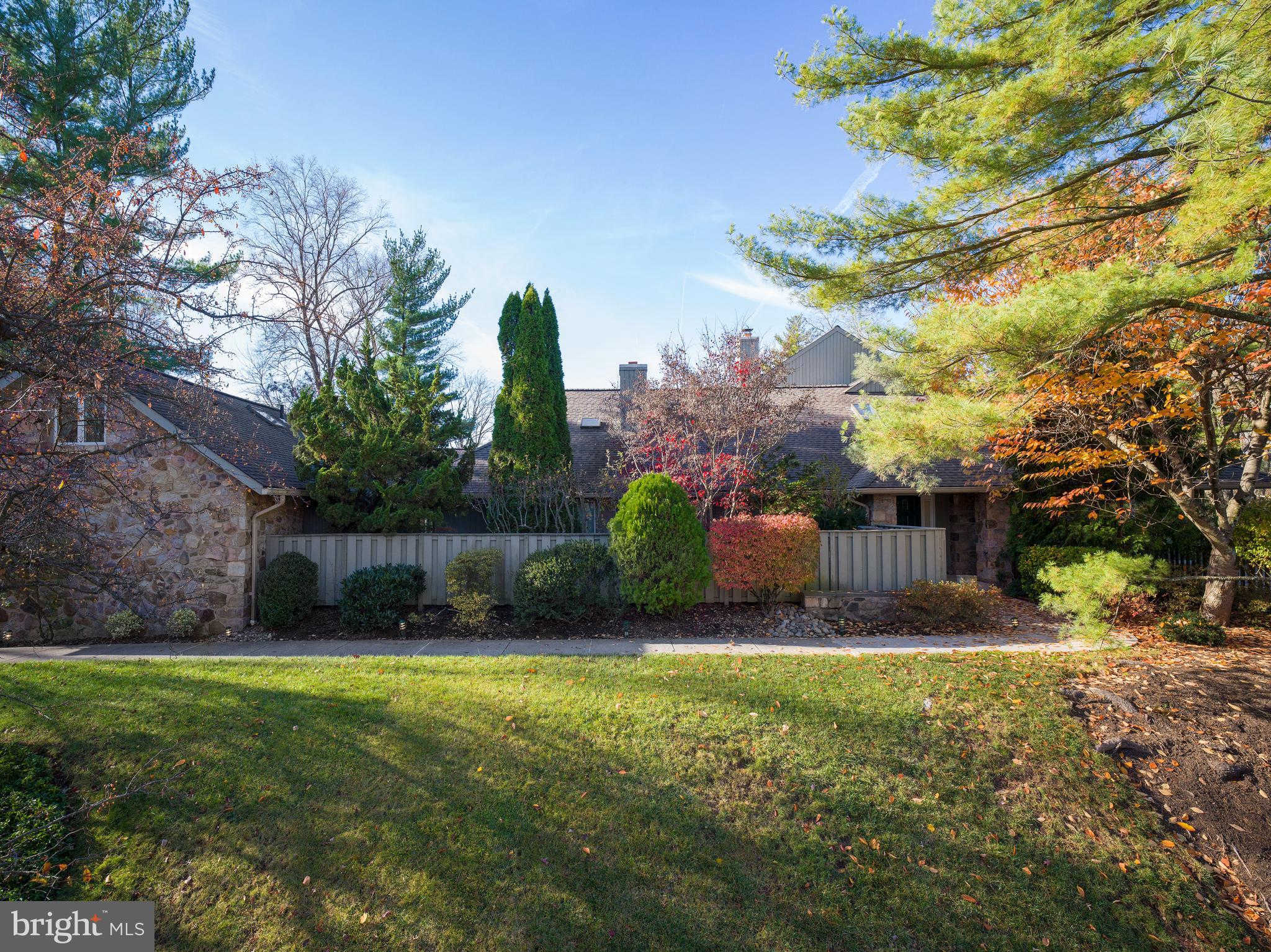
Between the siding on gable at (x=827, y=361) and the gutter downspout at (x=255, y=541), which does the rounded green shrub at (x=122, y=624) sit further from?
the siding on gable at (x=827, y=361)

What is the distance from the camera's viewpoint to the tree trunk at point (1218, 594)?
7559mm

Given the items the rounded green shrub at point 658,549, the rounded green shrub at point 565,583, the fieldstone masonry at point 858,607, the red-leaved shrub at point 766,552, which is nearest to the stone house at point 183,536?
the rounded green shrub at point 565,583

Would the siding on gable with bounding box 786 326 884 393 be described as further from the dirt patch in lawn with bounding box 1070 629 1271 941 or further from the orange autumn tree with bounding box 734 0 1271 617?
the dirt patch in lawn with bounding box 1070 629 1271 941

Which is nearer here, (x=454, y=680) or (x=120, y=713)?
(x=120, y=713)

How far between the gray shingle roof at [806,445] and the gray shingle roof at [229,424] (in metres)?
3.75

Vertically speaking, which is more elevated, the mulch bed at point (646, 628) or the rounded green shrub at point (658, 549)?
the rounded green shrub at point (658, 549)

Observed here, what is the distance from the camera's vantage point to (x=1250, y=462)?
8.18m

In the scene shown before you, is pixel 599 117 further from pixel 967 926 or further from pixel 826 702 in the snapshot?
pixel 967 926

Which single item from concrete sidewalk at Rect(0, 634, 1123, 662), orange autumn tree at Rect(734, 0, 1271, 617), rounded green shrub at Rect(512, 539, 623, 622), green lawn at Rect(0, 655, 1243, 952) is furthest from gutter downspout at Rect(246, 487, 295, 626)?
orange autumn tree at Rect(734, 0, 1271, 617)

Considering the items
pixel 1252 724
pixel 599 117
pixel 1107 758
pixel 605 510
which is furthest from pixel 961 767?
pixel 599 117

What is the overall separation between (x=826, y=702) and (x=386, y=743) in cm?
375

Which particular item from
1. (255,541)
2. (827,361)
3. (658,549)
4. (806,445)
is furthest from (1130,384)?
(827,361)

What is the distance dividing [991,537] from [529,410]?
1027cm

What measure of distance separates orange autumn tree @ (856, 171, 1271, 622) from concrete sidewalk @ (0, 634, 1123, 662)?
242cm
